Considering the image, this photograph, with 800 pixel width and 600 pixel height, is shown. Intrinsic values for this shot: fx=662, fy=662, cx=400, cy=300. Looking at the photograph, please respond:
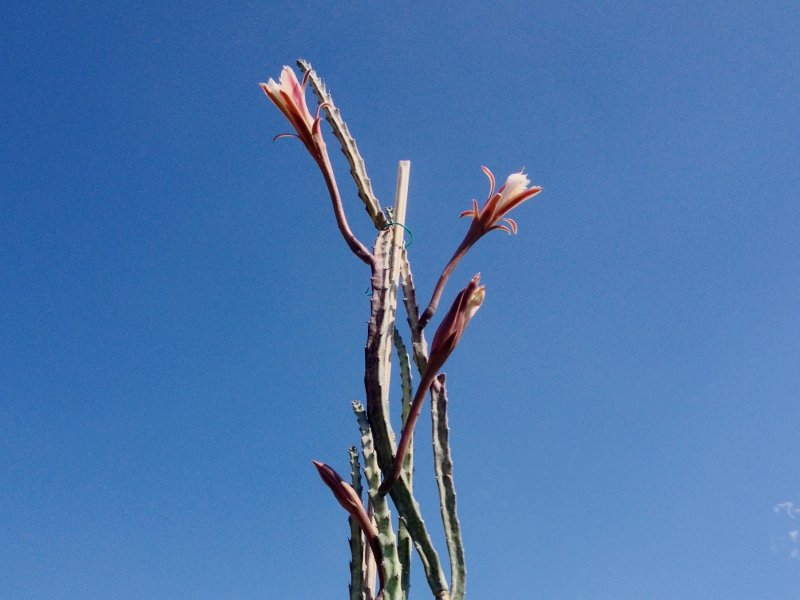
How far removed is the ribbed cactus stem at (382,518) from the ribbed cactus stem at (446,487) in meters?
0.15

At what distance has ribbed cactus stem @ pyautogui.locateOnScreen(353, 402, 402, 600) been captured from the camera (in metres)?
1.31

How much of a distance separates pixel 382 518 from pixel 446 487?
0.72ft

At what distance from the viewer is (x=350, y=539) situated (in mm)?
1502

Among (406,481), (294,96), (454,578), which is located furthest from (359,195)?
(454,578)

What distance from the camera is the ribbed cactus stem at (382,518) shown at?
51.4 inches

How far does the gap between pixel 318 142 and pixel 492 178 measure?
437 millimetres

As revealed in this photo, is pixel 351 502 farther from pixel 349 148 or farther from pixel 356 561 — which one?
pixel 349 148

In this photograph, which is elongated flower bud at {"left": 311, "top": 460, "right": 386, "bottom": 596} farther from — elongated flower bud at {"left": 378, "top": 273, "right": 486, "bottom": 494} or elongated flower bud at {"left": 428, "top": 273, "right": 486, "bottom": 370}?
elongated flower bud at {"left": 428, "top": 273, "right": 486, "bottom": 370}

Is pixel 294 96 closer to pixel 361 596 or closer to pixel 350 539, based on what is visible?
pixel 350 539

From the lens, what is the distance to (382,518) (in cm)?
133

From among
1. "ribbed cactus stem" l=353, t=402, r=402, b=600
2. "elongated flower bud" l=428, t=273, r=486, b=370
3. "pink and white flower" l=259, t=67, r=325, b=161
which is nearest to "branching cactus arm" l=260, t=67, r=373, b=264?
"pink and white flower" l=259, t=67, r=325, b=161

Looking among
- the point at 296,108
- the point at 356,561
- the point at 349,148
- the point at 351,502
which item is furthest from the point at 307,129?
the point at 356,561

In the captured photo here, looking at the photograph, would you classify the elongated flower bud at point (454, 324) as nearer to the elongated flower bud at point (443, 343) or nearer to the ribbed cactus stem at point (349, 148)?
the elongated flower bud at point (443, 343)

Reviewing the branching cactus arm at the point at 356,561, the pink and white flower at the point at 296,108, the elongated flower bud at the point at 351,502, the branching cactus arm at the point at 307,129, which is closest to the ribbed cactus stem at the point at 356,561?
the branching cactus arm at the point at 356,561
